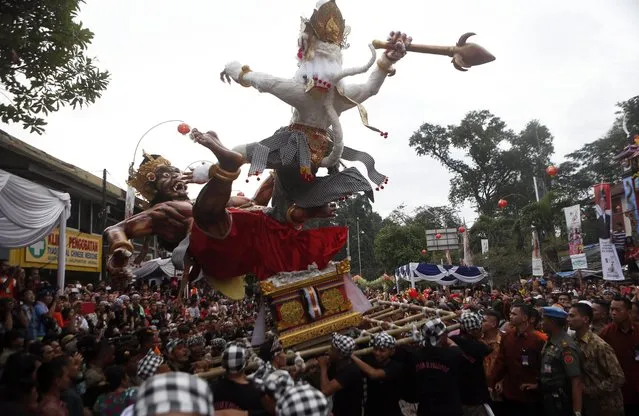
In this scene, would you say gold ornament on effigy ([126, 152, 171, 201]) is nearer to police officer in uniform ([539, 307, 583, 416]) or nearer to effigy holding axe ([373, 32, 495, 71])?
effigy holding axe ([373, 32, 495, 71])

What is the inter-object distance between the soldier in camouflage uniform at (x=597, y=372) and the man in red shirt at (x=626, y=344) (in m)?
0.31

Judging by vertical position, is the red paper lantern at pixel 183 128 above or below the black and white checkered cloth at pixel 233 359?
above

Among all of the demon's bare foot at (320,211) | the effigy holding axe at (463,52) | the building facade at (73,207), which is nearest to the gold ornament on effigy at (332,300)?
the demon's bare foot at (320,211)

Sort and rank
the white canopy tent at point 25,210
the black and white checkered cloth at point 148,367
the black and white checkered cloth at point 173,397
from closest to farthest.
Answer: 1. the black and white checkered cloth at point 173,397
2. the black and white checkered cloth at point 148,367
3. the white canopy tent at point 25,210

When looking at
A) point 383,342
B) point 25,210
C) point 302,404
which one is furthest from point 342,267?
point 25,210

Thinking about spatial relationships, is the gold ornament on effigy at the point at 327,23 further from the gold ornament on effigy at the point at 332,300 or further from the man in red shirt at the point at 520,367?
the man in red shirt at the point at 520,367

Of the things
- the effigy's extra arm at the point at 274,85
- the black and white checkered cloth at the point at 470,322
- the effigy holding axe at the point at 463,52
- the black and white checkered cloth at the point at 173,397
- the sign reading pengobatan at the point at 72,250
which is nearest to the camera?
the black and white checkered cloth at the point at 173,397

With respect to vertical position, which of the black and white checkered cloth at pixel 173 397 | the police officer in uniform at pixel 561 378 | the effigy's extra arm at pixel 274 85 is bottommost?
the police officer in uniform at pixel 561 378

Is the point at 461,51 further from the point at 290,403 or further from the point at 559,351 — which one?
the point at 290,403

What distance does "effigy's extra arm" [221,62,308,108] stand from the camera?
4.99m

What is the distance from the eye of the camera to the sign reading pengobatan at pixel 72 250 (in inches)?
488

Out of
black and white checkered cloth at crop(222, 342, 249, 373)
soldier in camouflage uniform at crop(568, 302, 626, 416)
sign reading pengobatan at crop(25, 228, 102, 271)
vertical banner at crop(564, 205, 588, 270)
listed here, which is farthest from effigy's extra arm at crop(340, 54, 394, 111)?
vertical banner at crop(564, 205, 588, 270)

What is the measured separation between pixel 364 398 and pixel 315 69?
3061 millimetres

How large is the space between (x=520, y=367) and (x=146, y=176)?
4056 millimetres
